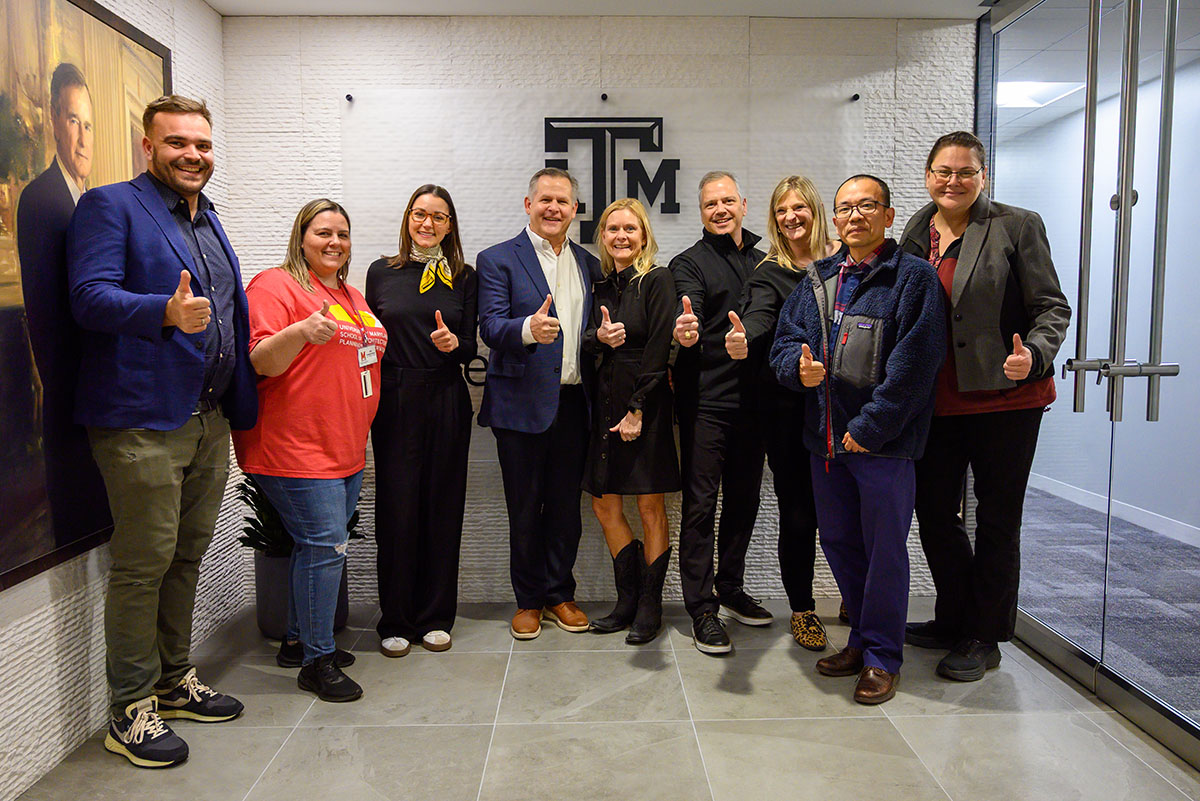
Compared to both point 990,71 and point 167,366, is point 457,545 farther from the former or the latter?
point 990,71

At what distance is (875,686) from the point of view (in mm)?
2795

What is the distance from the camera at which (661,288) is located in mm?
3217

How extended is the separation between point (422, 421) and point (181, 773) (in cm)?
141

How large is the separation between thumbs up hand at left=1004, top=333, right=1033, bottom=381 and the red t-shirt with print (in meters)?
2.21

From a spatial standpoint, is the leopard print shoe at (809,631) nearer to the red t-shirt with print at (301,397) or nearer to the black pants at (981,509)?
the black pants at (981,509)

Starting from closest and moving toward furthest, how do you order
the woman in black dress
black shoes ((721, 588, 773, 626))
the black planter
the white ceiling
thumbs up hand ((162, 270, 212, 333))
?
thumbs up hand ((162, 270, 212, 333)), the woman in black dress, the black planter, black shoes ((721, 588, 773, 626)), the white ceiling

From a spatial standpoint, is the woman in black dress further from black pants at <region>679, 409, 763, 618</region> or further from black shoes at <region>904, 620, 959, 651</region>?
black shoes at <region>904, 620, 959, 651</region>

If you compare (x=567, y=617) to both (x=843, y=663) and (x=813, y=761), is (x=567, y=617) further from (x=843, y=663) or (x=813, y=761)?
(x=813, y=761)

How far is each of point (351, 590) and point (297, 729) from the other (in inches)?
53.1

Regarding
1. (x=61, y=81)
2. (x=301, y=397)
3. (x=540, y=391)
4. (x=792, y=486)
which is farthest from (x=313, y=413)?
(x=792, y=486)

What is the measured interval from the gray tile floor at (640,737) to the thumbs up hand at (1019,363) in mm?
1142

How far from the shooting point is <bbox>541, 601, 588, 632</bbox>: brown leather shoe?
3.48m

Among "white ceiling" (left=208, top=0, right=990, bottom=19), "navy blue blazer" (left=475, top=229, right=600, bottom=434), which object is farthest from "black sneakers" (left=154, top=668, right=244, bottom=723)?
"white ceiling" (left=208, top=0, right=990, bottom=19)

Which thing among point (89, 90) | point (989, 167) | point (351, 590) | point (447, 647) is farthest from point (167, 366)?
point (989, 167)
